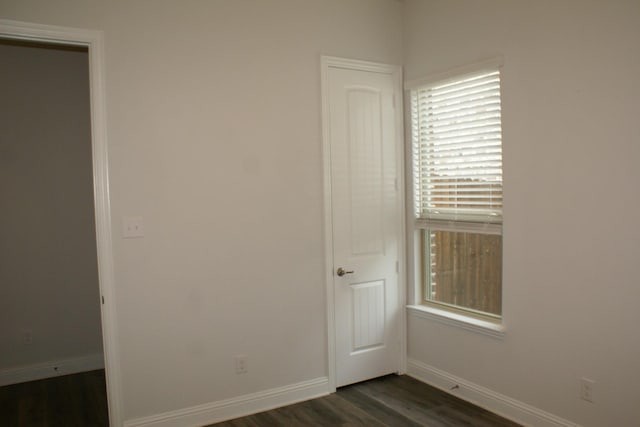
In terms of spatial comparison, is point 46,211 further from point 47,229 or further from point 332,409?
point 332,409

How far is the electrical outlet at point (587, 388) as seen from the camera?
259 centimetres

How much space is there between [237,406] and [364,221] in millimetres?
1655

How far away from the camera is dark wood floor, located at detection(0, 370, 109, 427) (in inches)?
127

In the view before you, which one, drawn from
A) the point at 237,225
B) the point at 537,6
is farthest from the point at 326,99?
the point at 537,6

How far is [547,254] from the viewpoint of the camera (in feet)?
9.17

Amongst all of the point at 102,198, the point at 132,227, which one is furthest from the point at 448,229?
the point at 102,198

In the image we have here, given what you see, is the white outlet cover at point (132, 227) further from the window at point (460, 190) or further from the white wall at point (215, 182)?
the window at point (460, 190)

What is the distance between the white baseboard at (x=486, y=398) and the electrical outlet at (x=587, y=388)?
0.65 feet

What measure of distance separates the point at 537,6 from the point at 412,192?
1.59 metres

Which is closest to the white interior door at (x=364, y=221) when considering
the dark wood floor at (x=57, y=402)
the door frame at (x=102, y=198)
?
the door frame at (x=102, y=198)

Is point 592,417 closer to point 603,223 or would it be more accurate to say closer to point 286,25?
point 603,223

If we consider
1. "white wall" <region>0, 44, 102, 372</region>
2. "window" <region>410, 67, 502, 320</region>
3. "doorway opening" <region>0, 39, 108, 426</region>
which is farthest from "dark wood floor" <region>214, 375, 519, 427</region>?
"white wall" <region>0, 44, 102, 372</region>

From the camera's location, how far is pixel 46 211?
4.08 metres

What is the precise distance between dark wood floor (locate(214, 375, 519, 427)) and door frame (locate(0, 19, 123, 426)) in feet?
2.44
